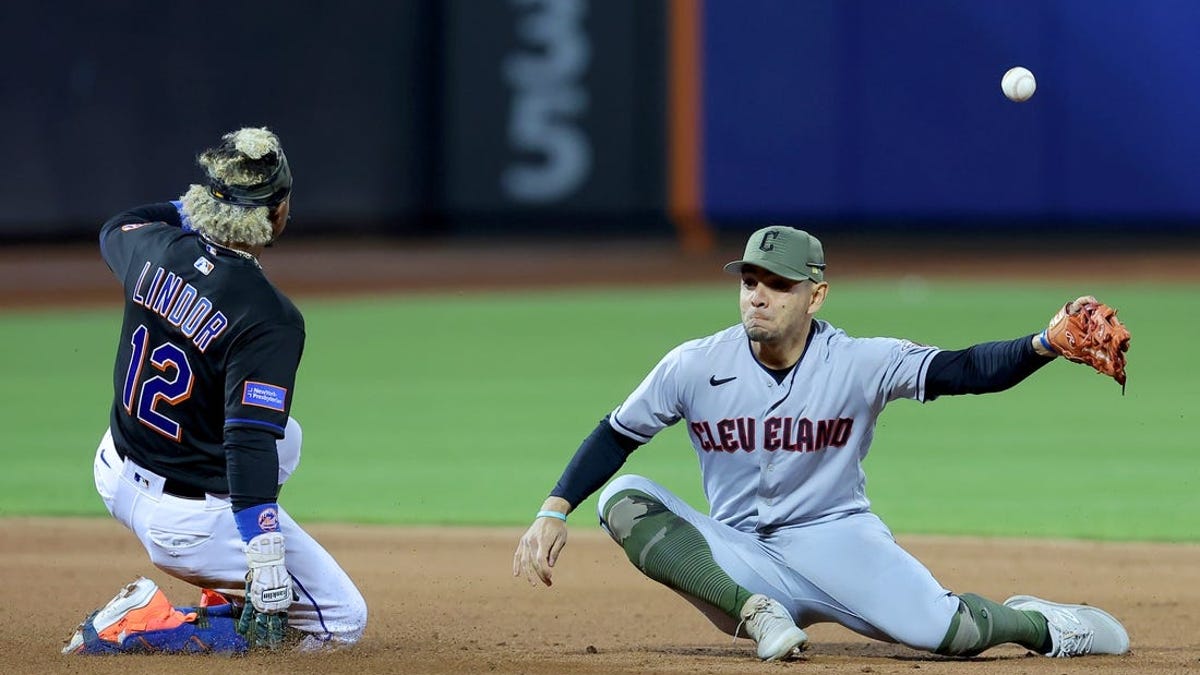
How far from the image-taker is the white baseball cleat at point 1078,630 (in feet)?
16.3

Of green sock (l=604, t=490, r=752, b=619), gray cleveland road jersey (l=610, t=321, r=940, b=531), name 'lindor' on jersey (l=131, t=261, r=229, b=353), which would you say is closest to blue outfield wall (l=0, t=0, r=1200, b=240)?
name 'lindor' on jersey (l=131, t=261, r=229, b=353)

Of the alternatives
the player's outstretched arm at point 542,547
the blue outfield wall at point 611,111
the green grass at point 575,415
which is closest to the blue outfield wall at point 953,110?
the blue outfield wall at point 611,111

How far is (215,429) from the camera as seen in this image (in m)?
4.79

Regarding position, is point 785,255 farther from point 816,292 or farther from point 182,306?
point 182,306

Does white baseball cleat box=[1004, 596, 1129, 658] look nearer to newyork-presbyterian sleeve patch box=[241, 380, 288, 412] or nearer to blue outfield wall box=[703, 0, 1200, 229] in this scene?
newyork-presbyterian sleeve patch box=[241, 380, 288, 412]

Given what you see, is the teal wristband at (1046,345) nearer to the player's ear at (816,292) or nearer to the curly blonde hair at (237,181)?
the player's ear at (816,292)

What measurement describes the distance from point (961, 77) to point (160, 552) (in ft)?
50.1

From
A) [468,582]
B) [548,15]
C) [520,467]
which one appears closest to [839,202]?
[548,15]

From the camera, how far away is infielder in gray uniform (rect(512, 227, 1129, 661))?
191 inches

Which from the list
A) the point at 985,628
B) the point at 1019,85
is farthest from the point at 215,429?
the point at 1019,85

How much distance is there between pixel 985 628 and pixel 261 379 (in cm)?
218

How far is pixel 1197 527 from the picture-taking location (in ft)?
24.9

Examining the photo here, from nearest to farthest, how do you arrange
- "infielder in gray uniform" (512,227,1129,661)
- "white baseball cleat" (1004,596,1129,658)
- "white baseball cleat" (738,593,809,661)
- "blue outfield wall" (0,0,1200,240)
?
"white baseball cleat" (738,593,809,661) < "infielder in gray uniform" (512,227,1129,661) < "white baseball cleat" (1004,596,1129,658) < "blue outfield wall" (0,0,1200,240)

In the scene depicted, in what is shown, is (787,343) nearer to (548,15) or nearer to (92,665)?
(92,665)
